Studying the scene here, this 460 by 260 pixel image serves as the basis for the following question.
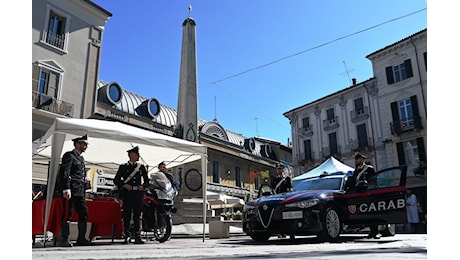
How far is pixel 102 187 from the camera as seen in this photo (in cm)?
1741

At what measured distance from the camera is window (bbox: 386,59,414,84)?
92.8 ft

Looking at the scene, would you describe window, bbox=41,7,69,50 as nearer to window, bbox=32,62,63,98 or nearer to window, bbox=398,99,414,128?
window, bbox=32,62,63,98

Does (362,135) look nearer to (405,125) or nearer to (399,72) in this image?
(405,125)

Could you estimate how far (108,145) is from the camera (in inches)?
350

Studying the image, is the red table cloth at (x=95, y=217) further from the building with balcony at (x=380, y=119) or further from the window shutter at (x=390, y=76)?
the window shutter at (x=390, y=76)

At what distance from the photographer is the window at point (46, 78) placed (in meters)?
16.7

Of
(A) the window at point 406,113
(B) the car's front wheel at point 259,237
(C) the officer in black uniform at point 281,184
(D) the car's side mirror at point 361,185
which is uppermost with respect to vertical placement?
(A) the window at point 406,113

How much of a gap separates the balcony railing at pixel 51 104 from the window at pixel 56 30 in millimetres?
3110

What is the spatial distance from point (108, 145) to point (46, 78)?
10577 millimetres

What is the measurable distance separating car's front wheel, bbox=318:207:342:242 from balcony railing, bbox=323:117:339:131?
92.8ft

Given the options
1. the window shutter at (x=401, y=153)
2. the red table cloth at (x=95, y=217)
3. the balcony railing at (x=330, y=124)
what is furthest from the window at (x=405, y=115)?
the red table cloth at (x=95, y=217)

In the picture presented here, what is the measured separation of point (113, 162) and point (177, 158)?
6.37ft
